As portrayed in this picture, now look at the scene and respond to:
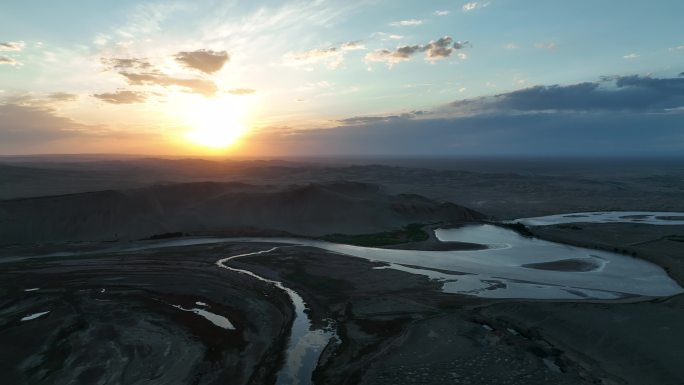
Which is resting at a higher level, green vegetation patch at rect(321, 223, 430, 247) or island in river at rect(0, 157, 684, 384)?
island in river at rect(0, 157, 684, 384)

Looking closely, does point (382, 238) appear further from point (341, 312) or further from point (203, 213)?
point (203, 213)

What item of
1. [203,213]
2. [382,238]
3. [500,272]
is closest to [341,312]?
[500,272]

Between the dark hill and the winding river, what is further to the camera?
the dark hill

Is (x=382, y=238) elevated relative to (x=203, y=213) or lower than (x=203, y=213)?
lower

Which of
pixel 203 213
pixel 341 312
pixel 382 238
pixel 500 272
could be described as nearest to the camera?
pixel 341 312

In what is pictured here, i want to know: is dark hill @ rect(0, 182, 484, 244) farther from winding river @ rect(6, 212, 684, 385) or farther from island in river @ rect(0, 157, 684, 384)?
winding river @ rect(6, 212, 684, 385)

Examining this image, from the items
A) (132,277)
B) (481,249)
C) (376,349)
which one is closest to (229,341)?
(376,349)

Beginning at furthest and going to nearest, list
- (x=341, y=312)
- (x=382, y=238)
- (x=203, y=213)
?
(x=203, y=213)
(x=382, y=238)
(x=341, y=312)

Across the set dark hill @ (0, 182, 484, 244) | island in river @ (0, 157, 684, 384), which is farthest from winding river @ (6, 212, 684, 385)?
dark hill @ (0, 182, 484, 244)
